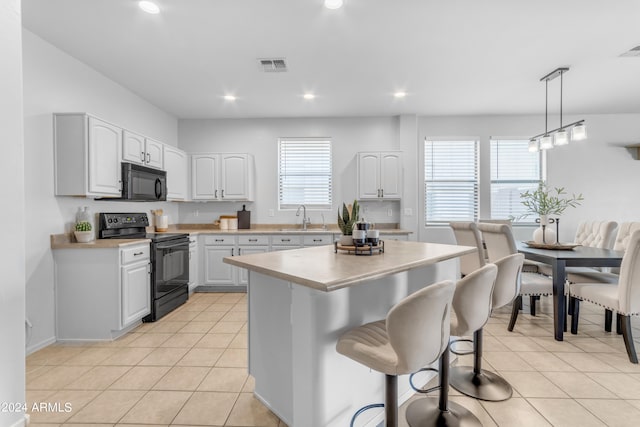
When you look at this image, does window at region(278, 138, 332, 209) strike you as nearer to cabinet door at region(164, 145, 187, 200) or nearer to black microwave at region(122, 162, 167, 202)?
cabinet door at region(164, 145, 187, 200)

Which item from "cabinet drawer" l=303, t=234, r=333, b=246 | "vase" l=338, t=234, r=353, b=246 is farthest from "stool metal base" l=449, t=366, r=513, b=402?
"cabinet drawer" l=303, t=234, r=333, b=246

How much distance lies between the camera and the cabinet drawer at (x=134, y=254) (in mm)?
2959

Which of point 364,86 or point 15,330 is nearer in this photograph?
point 15,330

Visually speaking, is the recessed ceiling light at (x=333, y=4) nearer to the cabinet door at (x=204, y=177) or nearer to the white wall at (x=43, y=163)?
the white wall at (x=43, y=163)

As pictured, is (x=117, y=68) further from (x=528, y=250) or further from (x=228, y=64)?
(x=528, y=250)

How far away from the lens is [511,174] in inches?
201

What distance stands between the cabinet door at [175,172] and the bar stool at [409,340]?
3.85 meters

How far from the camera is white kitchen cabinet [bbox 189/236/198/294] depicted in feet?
14.2

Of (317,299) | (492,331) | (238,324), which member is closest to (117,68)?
(238,324)

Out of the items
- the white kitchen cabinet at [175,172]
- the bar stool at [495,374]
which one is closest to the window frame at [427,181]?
the bar stool at [495,374]

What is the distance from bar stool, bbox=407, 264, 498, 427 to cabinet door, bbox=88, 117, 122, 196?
129 inches

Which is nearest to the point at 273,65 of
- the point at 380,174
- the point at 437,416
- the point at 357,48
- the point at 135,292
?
the point at 357,48

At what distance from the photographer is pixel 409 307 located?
1.19 metres

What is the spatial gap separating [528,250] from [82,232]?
459cm
